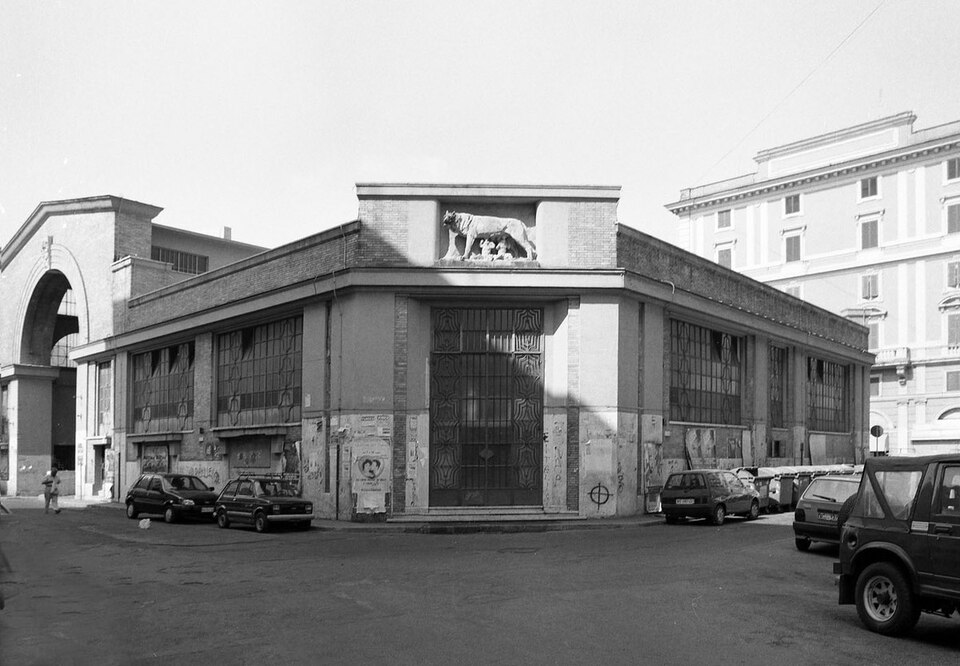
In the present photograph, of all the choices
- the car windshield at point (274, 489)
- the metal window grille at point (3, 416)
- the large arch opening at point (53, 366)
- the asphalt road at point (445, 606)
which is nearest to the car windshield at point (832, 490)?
the asphalt road at point (445, 606)

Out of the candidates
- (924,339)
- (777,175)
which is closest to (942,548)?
(924,339)

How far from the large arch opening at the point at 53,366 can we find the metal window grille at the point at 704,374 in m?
31.2

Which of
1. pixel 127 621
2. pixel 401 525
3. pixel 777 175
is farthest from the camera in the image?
pixel 777 175

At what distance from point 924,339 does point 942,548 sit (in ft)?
164

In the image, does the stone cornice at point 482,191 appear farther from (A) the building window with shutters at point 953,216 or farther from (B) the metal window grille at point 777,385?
(A) the building window with shutters at point 953,216

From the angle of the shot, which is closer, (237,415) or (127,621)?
(127,621)

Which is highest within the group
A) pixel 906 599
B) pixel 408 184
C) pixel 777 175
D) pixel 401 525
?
pixel 777 175

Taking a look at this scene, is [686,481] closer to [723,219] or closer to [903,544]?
[903,544]

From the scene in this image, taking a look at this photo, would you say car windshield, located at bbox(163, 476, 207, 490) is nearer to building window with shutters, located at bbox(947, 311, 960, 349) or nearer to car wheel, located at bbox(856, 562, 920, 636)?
car wheel, located at bbox(856, 562, 920, 636)

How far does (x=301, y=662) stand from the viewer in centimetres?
763

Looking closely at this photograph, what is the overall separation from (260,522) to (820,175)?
49197mm

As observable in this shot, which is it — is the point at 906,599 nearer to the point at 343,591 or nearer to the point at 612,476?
the point at 343,591

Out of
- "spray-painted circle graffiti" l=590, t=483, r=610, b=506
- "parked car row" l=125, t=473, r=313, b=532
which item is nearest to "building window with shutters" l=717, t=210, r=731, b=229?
"spray-painted circle graffiti" l=590, t=483, r=610, b=506

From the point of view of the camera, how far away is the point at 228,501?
74.8 feet
